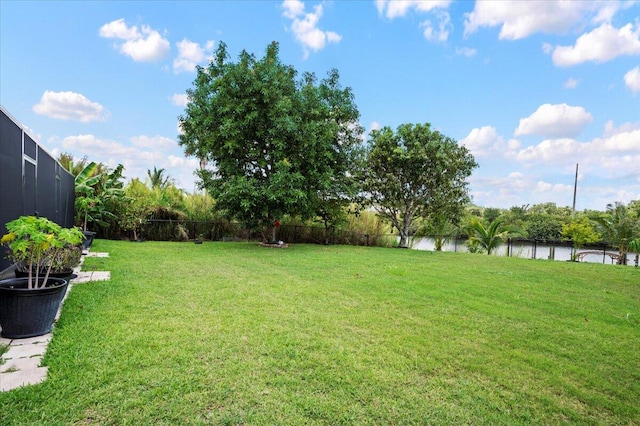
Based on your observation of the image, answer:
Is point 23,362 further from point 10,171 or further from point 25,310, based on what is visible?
point 10,171

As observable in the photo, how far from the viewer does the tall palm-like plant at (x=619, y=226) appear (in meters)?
13.1

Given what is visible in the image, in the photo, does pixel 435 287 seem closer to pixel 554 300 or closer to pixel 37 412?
pixel 554 300

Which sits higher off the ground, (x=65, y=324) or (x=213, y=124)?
(x=213, y=124)

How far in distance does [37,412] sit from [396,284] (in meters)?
5.30

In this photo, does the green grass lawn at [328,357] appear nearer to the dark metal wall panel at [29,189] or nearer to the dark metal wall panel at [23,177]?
the dark metal wall panel at [23,177]

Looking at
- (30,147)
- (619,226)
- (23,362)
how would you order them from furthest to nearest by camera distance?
(619,226) → (30,147) → (23,362)

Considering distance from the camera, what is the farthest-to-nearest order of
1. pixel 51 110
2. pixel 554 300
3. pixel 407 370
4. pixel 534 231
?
pixel 534 231 < pixel 51 110 < pixel 554 300 < pixel 407 370

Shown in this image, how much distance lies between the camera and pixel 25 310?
318 cm

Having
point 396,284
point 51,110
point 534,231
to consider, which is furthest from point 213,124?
point 534,231

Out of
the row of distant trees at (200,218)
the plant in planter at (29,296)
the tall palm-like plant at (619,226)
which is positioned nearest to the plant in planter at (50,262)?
the plant in planter at (29,296)

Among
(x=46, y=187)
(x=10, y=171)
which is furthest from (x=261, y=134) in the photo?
(x=10, y=171)

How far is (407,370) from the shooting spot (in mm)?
2855

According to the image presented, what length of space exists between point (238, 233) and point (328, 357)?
12768 millimetres

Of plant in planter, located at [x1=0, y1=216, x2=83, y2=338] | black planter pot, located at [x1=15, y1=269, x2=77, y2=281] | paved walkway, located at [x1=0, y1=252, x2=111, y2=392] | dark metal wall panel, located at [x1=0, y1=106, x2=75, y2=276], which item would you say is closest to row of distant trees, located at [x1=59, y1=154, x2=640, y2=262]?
dark metal wall panel, located at [x1=0, y1=106, x2=75, y2=276]
